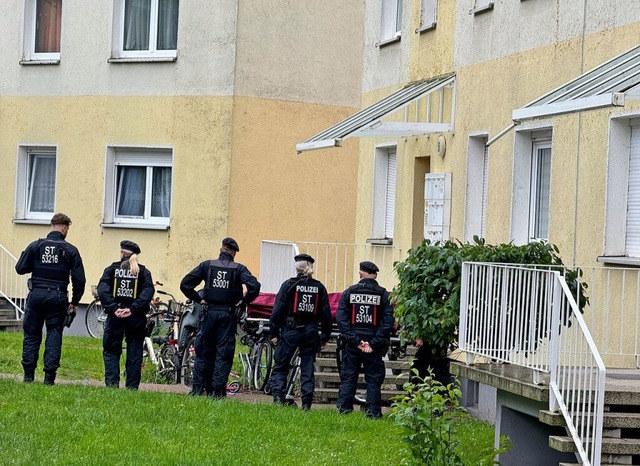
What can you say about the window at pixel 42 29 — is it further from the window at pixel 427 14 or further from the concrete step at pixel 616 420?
the concrete step at pixel 616 420

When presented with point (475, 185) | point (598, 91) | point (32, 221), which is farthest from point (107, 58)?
point (598, 91)

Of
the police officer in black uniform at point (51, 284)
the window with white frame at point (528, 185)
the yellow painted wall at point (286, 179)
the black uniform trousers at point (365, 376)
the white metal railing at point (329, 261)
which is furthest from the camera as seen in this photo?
the yellow painted wall at point (286, 179)

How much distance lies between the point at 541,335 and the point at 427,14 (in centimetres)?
927

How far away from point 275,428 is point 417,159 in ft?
24.4

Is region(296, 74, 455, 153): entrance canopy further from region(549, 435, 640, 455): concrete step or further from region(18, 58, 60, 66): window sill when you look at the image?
region(18, 58, 60, 66): window sill

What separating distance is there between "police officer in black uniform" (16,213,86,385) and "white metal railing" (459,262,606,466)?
5.32 m

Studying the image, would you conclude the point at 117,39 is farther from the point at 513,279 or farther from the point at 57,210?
the point at 513,279

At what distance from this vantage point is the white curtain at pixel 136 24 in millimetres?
25031

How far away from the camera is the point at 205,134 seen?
24.2m

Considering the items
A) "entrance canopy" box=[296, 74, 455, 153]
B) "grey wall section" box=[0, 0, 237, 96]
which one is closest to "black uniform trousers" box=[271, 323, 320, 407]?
"entrance canopy" box=[296, 74, 455, 153]

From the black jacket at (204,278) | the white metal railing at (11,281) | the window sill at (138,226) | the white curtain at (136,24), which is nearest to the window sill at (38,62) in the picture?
the white curtain at (136,24)

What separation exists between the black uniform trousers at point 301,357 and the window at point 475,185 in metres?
3.18

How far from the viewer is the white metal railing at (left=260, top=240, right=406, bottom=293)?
19.0 meters

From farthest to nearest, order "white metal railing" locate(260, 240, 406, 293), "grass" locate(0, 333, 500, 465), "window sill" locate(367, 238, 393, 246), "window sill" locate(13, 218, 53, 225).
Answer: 1. "window sill" locate(13, 218, 53, 225)
2. "window sill" locate(367, 238, 393, 246)
3. "white metal railing" locate(260, 240, 406, 293)
4. "grass" locate(0, 333, 500, 465)
